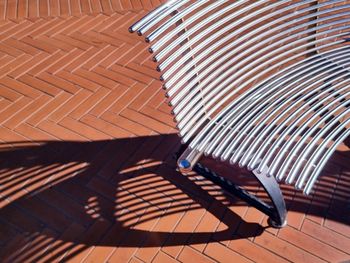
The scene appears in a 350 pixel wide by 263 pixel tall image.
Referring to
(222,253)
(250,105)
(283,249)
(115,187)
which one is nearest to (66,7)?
(115,187)

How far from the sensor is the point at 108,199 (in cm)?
221

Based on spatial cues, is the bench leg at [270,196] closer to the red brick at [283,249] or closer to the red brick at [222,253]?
the red brick at [283,249]

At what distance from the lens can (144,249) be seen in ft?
6.45

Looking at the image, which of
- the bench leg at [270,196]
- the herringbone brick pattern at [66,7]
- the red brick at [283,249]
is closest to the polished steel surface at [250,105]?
the bench leg at [270,196]

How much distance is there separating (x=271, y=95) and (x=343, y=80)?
1.24 feet

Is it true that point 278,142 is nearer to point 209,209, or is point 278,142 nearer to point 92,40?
point 209,209

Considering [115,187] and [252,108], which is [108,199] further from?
[252,108]

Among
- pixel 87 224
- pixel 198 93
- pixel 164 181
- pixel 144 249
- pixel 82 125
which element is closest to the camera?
pixel 198 93

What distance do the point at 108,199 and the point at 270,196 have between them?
0.95 metres

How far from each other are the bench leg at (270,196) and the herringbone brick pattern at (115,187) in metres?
0.10

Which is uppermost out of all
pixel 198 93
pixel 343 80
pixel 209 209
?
pixel 343 80

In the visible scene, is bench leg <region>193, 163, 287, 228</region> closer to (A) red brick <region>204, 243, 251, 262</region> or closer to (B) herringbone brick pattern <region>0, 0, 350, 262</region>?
(B) herringbone brick pattern <region>0, 0, 350, 262</region>

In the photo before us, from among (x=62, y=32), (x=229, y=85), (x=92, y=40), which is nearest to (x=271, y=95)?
(x=229, y=85)

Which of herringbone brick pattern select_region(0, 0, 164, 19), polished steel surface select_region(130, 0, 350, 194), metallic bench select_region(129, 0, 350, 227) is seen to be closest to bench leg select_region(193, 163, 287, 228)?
metallic bench select_region(129, 0, 350, 227)
